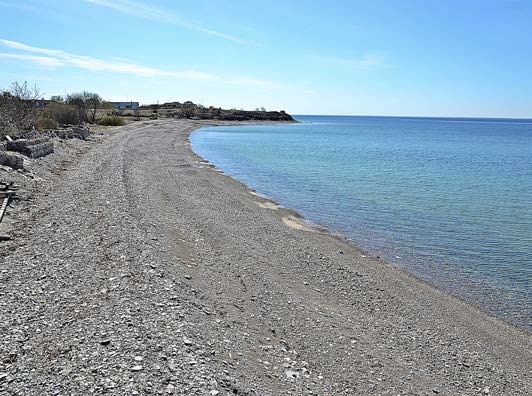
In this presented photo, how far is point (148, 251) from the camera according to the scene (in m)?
11.2

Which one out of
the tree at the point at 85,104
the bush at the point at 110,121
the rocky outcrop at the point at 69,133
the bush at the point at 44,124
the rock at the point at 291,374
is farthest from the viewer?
the bush at the point at 110,121

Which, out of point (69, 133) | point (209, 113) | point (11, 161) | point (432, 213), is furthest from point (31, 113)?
point (209, 113)

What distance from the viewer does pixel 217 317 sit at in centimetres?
861

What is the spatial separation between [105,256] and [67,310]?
292 centimetres

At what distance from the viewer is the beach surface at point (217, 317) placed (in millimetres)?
6312

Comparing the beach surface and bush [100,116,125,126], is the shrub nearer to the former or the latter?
bush [100,116,125,126]

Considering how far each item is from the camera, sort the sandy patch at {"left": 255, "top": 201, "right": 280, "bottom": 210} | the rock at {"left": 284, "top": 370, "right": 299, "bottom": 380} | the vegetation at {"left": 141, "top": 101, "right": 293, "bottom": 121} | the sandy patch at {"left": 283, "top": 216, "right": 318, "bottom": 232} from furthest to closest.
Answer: the vegetation at {"left": 141, "top": 101, "right": 293, "bottom": 121} → the sandy patch at {"left": 255, "top": 201, "right": 280, "bottom": 210} → the sandy patch at {"left": 283, "top": 216, "right": 318, "bottom": 232} → the rock at {"left": 284, "top": 370, "right": 299, "bottom": 380}

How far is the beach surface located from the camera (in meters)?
6.31

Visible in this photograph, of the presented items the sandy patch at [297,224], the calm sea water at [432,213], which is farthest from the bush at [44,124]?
the sandy patch at [297,224]

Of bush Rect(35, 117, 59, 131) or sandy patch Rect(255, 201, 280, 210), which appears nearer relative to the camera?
sandy patch Rect(255, 201, 280, 210)

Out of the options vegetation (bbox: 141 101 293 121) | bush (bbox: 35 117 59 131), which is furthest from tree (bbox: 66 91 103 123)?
vegetation (bbox: 141 101 293 121)

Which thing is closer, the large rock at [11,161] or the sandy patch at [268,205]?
the large rock at [11,161]

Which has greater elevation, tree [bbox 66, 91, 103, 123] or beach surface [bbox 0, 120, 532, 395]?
tree [bbox 66, 91, 103, 123]

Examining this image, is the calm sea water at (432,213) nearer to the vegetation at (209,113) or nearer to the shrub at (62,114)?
the shrub at (62,114)
